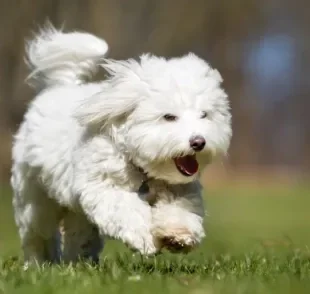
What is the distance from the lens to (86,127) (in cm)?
706

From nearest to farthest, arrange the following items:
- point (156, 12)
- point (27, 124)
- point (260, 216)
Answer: point (27, 124), point (260, 216), point (156, 12)

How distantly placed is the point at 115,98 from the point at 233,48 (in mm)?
33714

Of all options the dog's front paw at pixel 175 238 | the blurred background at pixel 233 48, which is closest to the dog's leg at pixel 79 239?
the dog's front paw at pixel 175 238

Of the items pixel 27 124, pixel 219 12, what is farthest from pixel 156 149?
pixel 219 12

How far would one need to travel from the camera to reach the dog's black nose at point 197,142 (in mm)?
6320

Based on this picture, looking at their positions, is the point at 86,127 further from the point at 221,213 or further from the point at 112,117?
the point at 221,213

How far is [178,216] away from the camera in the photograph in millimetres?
6629

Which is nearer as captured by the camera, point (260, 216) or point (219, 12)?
point (260, 216)

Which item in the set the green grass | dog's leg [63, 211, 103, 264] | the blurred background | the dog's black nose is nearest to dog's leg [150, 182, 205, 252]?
the green grass

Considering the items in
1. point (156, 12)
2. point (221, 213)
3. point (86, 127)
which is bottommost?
point (221, 213)

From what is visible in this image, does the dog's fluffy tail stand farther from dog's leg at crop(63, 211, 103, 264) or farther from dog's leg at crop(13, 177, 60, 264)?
dog's leg at crop(63, 211, 103, 264)

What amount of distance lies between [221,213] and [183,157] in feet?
39.2

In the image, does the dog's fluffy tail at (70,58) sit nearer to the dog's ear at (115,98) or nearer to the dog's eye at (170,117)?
the dog's ear at (115,98)

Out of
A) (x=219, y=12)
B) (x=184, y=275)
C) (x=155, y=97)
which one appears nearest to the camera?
(x=184, y=275)
